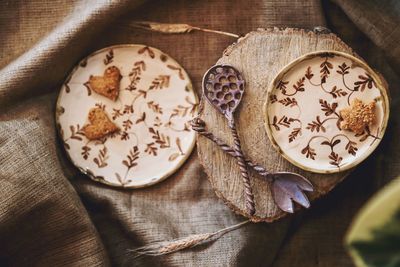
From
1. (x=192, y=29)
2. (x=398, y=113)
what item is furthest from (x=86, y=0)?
(x=398, y=113)

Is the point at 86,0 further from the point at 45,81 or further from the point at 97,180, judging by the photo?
the point at 97,180

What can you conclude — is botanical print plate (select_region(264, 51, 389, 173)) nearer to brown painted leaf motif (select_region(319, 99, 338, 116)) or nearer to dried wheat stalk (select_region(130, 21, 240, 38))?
brown painted leaf motif (select_region(319, 99, 338, 116))

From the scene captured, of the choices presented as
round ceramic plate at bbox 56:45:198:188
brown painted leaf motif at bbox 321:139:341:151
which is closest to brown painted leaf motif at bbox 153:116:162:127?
round ceramic plate at bbox 56:45:198:188

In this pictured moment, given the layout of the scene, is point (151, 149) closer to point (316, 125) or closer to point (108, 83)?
point (108, 83)

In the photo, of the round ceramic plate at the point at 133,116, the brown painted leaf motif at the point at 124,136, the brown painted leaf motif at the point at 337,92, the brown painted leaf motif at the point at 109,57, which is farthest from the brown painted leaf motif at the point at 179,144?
the brown painted leaf motif at the point at 337,92

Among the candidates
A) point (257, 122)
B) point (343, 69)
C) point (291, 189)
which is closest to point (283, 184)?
point (291, 189)

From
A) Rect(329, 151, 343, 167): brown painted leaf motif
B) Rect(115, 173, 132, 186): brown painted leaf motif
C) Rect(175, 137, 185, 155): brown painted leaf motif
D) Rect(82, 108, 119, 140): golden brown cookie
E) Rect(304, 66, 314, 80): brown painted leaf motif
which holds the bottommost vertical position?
Rect(115, 173, 132, 186): brown painted leaf motif
